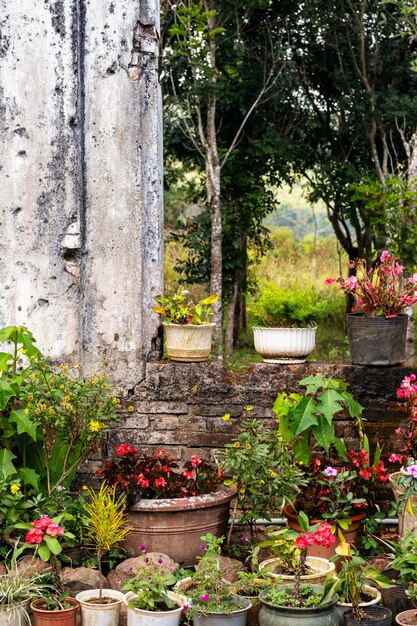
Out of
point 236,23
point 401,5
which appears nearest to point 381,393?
point 401,5

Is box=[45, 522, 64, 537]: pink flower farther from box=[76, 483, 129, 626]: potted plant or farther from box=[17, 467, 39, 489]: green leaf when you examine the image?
box=[17, 467, 39, 489]: green leaf

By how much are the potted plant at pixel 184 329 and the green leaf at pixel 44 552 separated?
1.52 m

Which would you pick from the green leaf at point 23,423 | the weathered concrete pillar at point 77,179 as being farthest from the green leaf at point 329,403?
the green leaf at point 23,423

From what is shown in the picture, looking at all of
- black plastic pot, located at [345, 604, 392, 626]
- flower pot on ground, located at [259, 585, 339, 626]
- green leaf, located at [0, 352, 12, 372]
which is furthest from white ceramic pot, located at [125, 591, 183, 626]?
green leaf, located at [0, 352, 12, 372]

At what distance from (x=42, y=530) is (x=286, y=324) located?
1981mm

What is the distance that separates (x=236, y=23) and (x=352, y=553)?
10252mm

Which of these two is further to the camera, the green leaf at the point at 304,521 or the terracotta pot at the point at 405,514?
the terracotta pot at the point at 405,514

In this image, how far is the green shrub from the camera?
223 inches

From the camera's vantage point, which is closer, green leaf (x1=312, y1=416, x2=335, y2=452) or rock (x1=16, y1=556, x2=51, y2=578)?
rock (x1=16, y1=556, x2=51, y2=578)

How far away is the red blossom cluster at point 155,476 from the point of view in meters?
5.12

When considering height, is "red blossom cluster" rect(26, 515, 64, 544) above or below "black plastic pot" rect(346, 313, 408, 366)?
below

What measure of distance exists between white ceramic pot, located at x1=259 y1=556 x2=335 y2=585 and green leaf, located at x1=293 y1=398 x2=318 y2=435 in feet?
2.27

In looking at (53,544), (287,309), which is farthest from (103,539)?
(287,309)

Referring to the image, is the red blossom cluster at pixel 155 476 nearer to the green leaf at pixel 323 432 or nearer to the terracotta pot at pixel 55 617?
the green leaf at pixel 323 432
